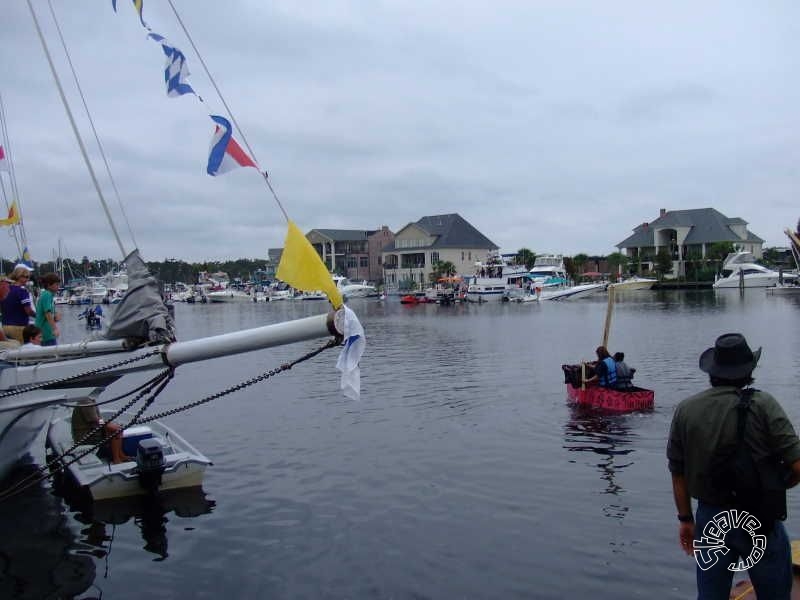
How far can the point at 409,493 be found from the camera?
43.1 ft

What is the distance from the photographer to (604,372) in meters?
19.6

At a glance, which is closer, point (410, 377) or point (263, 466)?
point (263, 466)

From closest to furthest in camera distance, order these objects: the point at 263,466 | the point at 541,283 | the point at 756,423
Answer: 1. the point at 756,423
2. the point at 263,466
3. the point at 541,283

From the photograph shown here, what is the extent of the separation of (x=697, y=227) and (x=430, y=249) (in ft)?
151

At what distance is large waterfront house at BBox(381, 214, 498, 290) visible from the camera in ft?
401

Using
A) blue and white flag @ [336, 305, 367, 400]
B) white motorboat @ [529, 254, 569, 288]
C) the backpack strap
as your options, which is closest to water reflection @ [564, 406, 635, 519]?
blue and white flag @ [336, 305, 367, 400]

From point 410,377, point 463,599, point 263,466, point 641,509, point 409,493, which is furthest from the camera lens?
point 410,377

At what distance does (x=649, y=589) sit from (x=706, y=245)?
11515 centimetres

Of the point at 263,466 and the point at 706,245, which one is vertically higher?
the point at 706,245

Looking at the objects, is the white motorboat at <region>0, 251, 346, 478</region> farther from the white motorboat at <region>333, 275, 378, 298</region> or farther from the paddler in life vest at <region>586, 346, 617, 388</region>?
the white motorboat at <region>333, 275, 378, 298</region>

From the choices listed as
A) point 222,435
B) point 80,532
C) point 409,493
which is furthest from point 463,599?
point 222,435

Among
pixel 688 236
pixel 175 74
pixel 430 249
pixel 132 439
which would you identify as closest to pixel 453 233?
pixel 430 249

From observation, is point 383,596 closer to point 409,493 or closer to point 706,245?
point 409,493

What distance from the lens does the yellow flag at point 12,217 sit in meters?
20.6
